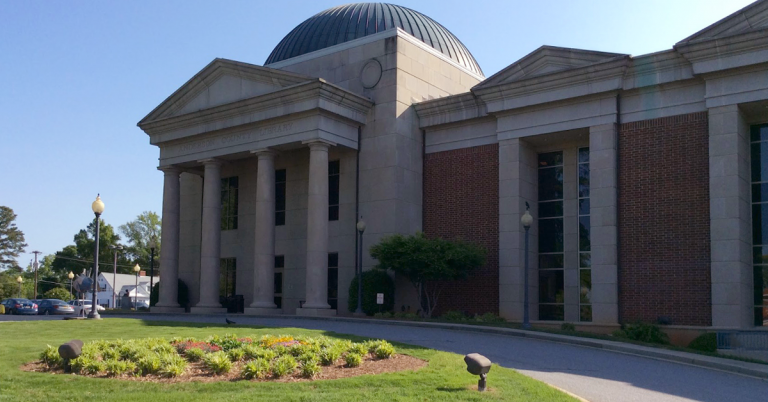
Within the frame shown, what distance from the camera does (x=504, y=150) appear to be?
104 feet

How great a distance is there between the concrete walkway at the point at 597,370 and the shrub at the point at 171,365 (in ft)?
17.6

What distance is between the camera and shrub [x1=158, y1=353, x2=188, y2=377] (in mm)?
12867

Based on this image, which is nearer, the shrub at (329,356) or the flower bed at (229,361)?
the flower bed at (229,361)

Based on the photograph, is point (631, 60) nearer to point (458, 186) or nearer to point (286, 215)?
point (458, 186)

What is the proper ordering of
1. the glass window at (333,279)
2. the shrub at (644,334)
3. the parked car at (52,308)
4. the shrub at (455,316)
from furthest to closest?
the parked car at (52,308), the glass window at (333,279), the shrub at (455,316), the shrub at (644,334)

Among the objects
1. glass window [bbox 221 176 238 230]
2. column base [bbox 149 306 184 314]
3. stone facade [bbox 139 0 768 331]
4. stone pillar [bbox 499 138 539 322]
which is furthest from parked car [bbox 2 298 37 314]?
stone pillar [bbox 499 138 539 322]

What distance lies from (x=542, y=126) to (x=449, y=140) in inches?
204

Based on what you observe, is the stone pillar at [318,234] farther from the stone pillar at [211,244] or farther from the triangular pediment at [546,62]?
the triangular pediment at [546,62]

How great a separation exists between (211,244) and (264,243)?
3.94 meters

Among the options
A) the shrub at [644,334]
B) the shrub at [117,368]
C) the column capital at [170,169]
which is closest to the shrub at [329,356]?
the shrub at [117,368]

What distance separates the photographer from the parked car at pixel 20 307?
5166cm

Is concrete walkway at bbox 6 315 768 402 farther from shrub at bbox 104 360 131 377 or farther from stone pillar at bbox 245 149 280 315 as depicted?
stone pillar at bbox 245 149 280 315

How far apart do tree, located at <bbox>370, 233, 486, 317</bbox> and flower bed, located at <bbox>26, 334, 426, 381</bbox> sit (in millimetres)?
14186

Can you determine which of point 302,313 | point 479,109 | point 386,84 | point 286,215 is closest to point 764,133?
→ point 479,109
